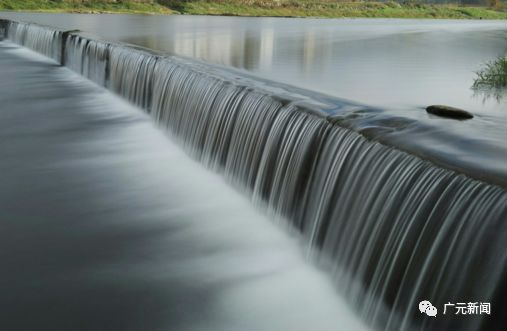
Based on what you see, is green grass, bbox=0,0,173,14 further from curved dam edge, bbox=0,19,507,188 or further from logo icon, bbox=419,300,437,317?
logo icon, bbox=419,300,437,317

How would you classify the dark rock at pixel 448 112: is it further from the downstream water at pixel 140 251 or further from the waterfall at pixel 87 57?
the waterfall at pixel 87 57

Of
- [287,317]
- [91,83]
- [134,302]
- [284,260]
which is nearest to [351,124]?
[284,260]

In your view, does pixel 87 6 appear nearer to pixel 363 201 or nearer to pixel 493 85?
pixel 493 85

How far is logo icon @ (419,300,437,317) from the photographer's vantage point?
11.7 ft

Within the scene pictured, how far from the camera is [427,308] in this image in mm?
3600

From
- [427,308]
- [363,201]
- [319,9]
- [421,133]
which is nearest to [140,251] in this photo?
[363,201]

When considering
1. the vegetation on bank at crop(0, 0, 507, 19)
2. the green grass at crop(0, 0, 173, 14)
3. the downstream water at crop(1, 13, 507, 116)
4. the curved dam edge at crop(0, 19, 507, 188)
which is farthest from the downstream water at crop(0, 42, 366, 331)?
the vegetation on bank at crop(0, 0, 507, 19)

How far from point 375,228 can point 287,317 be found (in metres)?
0.89

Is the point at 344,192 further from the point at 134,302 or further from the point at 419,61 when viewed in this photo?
the point at 419,61

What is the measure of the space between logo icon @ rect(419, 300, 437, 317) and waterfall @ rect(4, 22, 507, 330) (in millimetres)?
38

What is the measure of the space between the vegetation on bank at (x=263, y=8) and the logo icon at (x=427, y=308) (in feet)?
179

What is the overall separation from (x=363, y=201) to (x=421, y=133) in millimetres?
844

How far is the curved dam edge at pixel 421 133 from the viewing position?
410cm

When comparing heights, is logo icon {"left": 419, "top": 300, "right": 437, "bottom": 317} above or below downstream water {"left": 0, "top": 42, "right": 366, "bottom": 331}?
above
